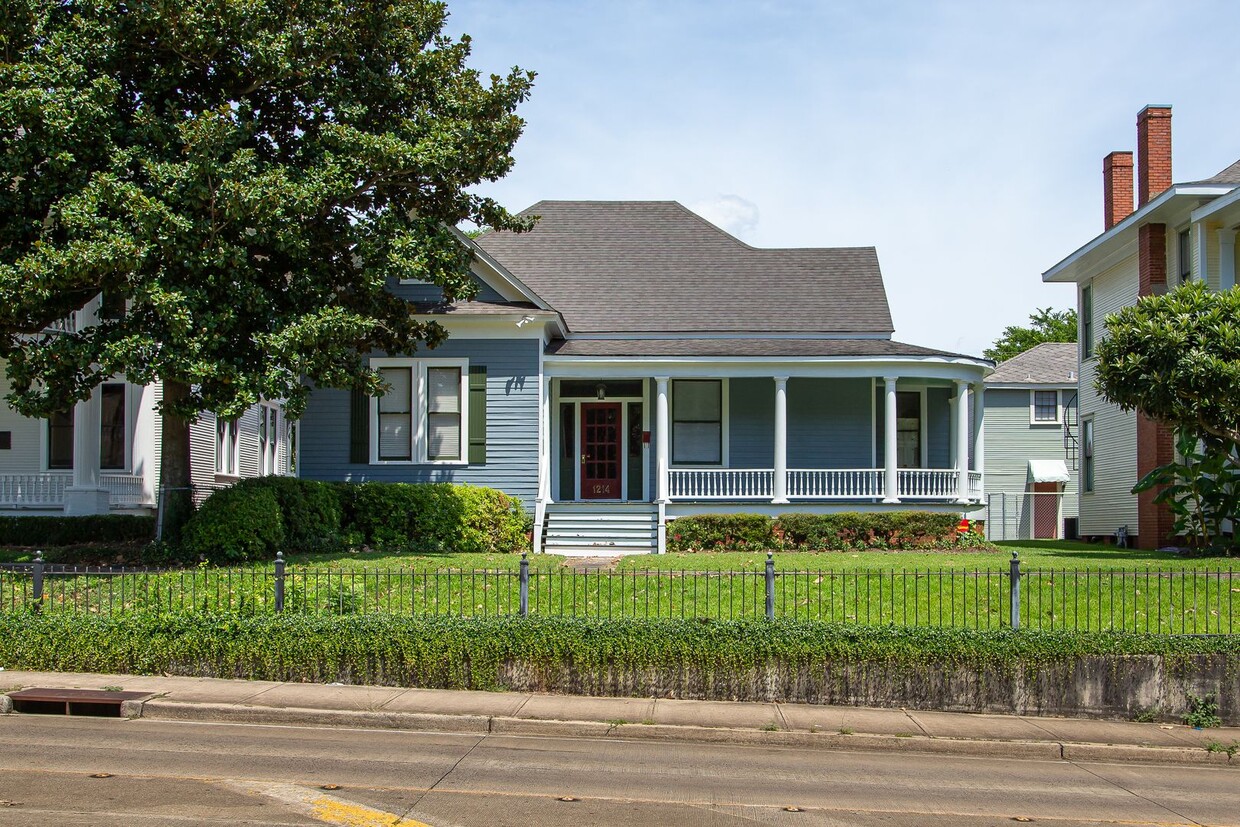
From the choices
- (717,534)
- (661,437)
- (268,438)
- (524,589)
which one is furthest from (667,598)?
(268,438)

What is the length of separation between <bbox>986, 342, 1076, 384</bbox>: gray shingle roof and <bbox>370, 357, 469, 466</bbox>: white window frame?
20.3 metres

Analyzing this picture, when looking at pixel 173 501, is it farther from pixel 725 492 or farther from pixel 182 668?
pixel 725 492

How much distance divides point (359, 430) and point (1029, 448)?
23.4 m

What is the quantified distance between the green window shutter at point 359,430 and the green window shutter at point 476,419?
86.0 inches

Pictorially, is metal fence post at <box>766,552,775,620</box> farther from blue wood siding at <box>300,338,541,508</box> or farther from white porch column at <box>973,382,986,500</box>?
white porch column at <box>973,382,986,500</box>

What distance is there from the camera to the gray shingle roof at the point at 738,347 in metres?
25.1

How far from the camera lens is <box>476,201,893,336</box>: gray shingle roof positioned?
27.9 meters

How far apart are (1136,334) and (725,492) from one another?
908cm

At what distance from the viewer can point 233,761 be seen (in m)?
9.91

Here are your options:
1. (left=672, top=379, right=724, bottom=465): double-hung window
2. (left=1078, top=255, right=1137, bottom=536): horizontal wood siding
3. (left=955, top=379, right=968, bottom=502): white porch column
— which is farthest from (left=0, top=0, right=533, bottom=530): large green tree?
(left=1078, top=255, right=1137, bottom=536): horizontal wood siding

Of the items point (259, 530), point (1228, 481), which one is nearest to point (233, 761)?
point (259, 530)

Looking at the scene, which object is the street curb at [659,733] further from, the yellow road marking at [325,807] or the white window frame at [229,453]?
the white window frame at [229,453]


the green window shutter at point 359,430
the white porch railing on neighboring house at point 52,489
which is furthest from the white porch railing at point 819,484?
the white porch railing on neighboring house at point 52,489

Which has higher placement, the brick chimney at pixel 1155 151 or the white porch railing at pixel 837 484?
the brick chimney at pixel 1155 151
